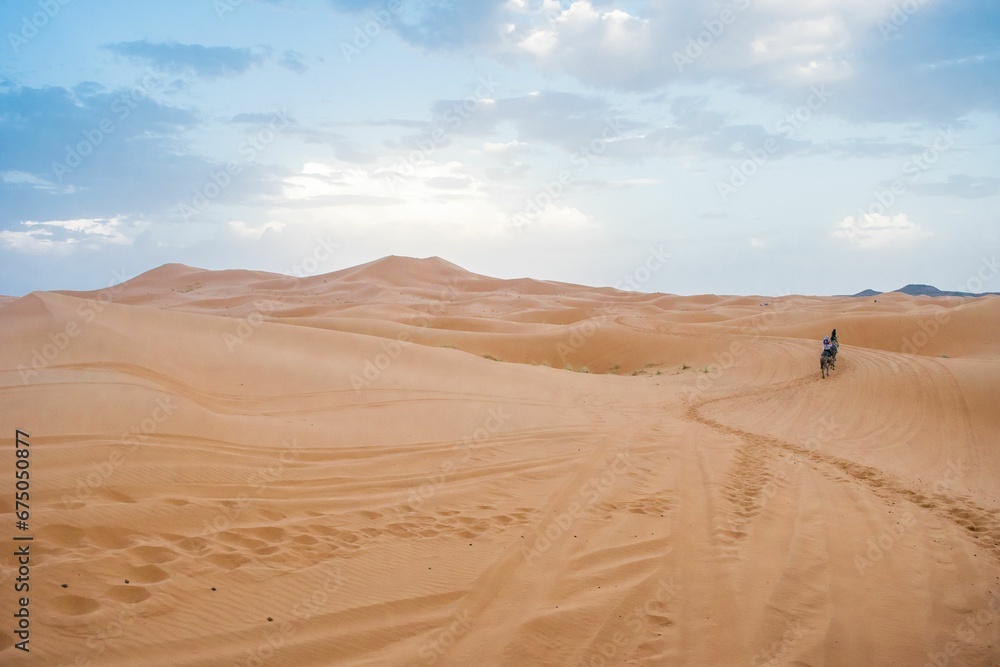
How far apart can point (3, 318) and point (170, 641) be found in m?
10.6

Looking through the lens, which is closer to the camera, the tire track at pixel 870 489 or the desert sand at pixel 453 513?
the desert sand at pixel 453 513

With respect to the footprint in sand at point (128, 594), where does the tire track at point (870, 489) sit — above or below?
below

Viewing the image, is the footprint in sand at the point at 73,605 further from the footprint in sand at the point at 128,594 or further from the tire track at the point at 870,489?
the tire track at the point at 870,489

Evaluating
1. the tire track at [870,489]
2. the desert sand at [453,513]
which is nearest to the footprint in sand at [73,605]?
the desert sand at [453,513]

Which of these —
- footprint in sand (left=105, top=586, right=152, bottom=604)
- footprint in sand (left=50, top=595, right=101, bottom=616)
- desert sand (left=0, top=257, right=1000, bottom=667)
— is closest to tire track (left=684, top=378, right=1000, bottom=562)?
desert sand (left=0, top=257, right=1000, bottom=667)

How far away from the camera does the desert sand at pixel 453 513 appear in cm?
400

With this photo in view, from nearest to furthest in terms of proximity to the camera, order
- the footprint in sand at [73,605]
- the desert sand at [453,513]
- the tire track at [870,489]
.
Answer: the footprint in sand at [73,605] < the desert sand at [453,513] < the tire track at [870,489]

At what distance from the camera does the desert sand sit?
13.1ft

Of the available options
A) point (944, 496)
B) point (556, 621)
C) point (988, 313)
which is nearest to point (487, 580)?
point (556, 621)

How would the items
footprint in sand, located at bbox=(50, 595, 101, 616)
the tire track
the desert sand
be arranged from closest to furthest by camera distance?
footprint in sand, located at bbox=(50, 595, 101, 616) < the desert sand < the tire track

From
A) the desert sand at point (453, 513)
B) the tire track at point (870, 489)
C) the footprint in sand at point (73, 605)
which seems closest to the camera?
the footprint in sand at point (73, 605)

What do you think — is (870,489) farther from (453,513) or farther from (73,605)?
(73,605)

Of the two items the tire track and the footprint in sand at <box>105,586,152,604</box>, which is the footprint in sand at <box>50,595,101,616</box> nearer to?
the footprint in sand at <box>105,586,152,604</box>

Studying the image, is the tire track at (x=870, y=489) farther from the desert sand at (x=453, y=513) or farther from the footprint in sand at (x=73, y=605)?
the footprint in sand at (x=73, y=605)
